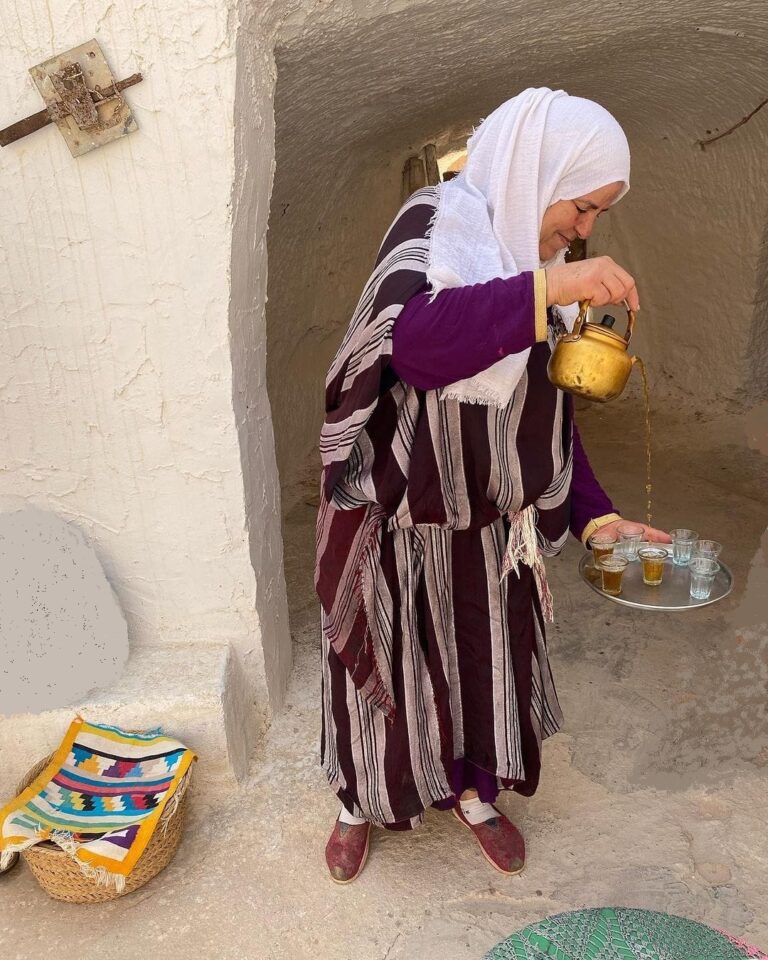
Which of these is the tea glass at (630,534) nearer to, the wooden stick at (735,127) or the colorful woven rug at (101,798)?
the colorful woven rug at (101,798)

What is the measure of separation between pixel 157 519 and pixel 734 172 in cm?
354

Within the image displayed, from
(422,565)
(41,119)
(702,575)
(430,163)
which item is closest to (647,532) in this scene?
(702,575)

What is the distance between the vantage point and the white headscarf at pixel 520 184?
1516 millimetres

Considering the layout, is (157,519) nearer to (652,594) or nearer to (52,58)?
(52,58)

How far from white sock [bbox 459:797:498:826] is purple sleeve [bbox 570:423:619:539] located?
68cm

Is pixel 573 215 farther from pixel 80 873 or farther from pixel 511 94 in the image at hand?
pixel 511 94

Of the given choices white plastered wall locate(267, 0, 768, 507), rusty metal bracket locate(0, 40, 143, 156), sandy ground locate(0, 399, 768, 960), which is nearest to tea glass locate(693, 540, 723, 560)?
sandy ground locate(0, 399, 768, 960)

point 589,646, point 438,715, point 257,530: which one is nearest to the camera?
point 438,715

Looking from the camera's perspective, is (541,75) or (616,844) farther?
(541,75)

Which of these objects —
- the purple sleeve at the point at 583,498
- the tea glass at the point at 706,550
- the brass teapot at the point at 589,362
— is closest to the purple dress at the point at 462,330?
the brass teapot at the point at 589,362

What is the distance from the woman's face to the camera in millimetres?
1572

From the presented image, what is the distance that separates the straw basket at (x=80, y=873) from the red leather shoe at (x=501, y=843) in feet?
2.27

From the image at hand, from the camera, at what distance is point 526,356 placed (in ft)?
5.12

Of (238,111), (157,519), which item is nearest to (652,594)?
(157,519)
